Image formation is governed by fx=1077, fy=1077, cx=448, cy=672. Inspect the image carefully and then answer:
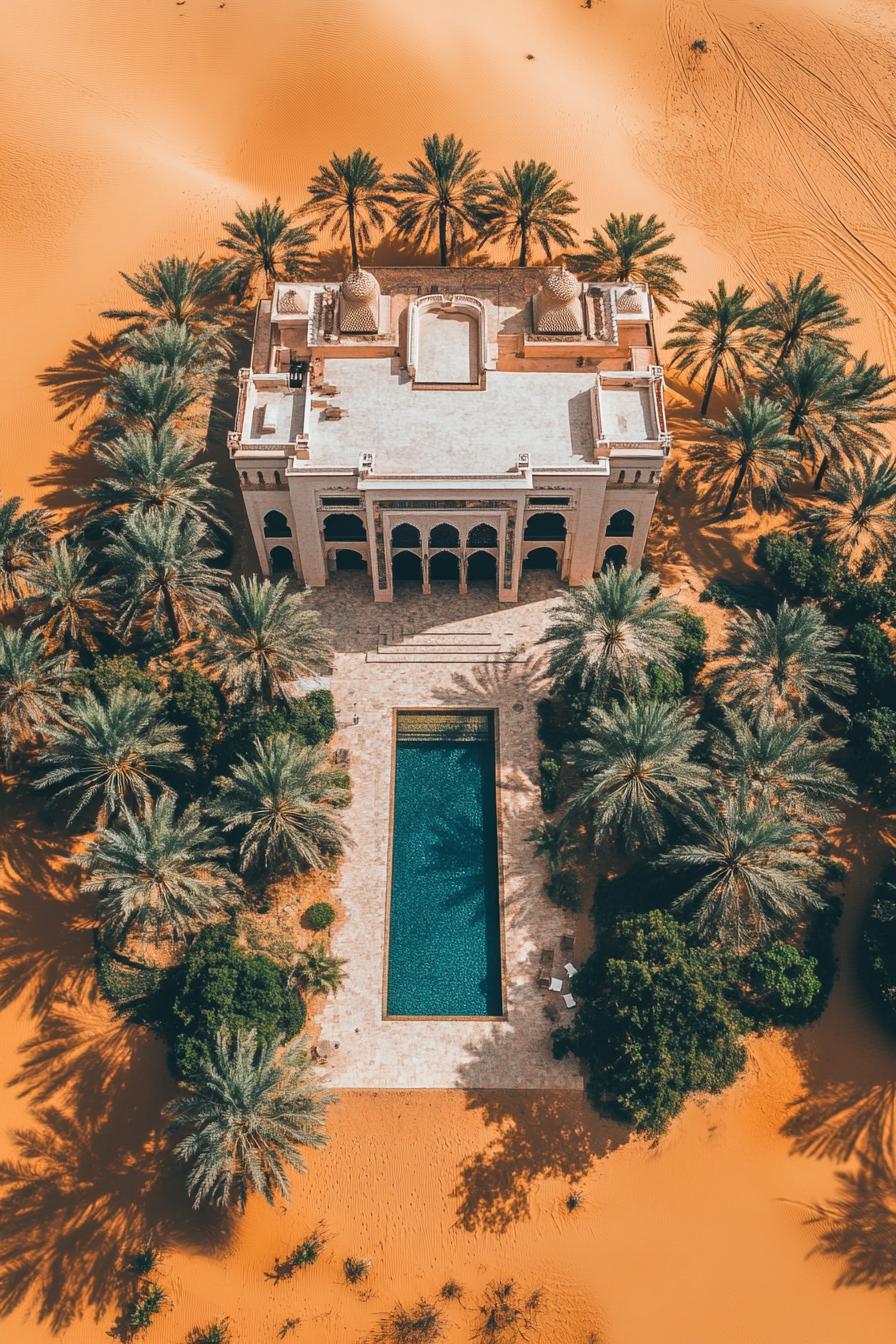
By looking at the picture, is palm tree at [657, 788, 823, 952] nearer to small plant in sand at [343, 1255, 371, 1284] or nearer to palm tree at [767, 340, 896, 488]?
small plant in sand at [343, 1255, 371, 1284]

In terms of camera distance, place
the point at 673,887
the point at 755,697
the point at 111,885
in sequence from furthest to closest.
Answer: the point at 755,697 → the point at 673,887 → the point at 111,885

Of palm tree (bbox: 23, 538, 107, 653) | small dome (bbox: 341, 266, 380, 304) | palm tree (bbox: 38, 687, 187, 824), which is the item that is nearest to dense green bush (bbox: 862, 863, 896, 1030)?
palm tree (bbox: 38, 687, 187, 824)

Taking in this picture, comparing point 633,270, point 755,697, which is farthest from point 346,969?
point 633,270

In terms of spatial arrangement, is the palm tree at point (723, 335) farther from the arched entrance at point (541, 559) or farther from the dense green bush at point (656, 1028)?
the dense green bush at point (656, 1028)

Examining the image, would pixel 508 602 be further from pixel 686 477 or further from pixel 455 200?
pixel 455 200

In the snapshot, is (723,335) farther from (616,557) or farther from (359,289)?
(359,289)

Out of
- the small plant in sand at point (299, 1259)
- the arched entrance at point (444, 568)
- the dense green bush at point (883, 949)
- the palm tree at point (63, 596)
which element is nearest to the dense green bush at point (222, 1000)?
the small plant in sand at point (299, 1259)
